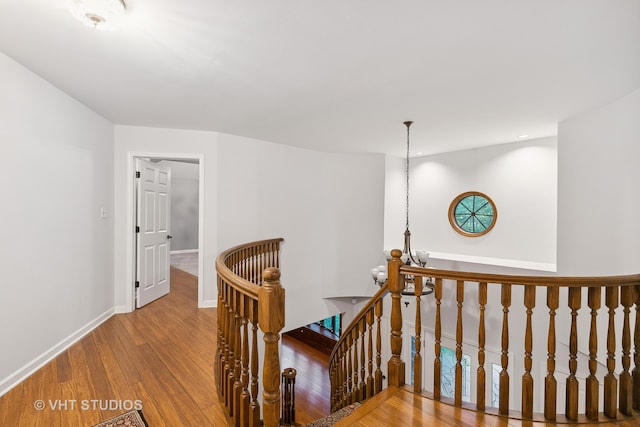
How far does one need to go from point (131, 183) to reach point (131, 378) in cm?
230

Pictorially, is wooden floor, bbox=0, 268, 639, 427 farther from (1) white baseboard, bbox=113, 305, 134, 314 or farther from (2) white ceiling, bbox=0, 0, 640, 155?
(2) white ceiling, bbox=0, 0, 640, 155

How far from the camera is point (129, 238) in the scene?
363cm

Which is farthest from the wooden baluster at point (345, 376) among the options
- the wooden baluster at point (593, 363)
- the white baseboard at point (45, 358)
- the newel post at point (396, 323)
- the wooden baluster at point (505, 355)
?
the white baseboard at point (45, 358)

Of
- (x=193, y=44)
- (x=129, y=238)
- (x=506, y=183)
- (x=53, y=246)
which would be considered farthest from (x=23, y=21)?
(x=506, y=183)

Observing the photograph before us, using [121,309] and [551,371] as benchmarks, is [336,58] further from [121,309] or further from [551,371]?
[121,309]

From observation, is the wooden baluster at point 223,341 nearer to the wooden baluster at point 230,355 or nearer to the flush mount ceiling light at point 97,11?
the wooden baluster at point 230,355

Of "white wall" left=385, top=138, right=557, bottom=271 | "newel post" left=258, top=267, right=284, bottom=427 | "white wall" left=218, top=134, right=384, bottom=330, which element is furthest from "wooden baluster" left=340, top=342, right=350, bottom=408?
"white wall" left=385, top=138, right=557, bottom=271

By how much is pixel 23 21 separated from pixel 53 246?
1716 mm

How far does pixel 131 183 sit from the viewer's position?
11.9 feet

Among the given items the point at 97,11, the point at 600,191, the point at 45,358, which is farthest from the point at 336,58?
the point at 45,358

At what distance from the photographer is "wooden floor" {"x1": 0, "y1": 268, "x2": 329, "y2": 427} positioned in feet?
6.07

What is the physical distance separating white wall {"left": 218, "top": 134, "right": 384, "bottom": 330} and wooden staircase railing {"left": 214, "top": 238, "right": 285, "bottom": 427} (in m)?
2.36

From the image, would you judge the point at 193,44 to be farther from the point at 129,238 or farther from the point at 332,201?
the point at 332,201

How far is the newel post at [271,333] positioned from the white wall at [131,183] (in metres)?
2.72
